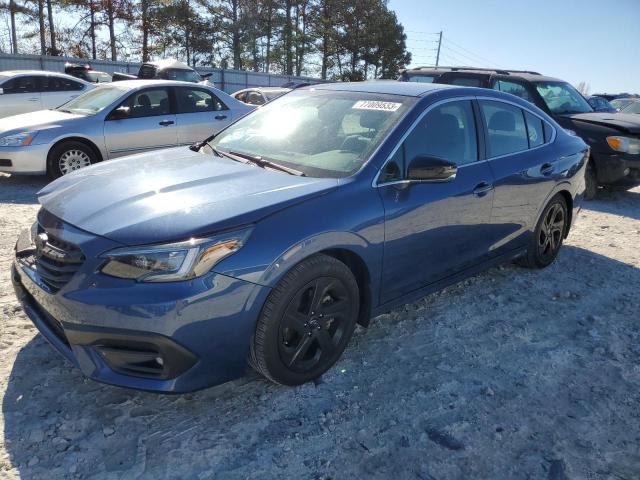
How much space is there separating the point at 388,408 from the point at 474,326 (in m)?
1.24

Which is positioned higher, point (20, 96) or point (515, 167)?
point (20, 96)

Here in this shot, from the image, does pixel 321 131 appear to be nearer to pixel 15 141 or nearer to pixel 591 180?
pixel 15 141

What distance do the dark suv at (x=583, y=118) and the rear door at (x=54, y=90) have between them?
7934 mm

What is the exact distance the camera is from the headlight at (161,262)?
2.32 m

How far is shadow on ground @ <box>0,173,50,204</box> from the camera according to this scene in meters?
6.64

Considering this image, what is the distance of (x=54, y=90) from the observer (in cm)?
1161

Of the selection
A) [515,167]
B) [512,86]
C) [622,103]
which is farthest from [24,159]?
[622,103]

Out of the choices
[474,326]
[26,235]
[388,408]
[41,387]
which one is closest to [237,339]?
[388,408]

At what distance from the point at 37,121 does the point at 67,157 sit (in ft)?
2.29

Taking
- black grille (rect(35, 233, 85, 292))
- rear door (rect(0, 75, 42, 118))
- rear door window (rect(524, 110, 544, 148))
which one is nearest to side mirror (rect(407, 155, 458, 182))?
rear door window (rect(524, 110, 544, 148))

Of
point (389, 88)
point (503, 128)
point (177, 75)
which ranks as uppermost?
point (177, 75)

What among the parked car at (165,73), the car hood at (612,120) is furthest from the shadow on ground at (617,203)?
the parked car at (165,73)

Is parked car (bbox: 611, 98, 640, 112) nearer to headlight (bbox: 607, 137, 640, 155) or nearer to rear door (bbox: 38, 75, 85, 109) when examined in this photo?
headlight (bbox: 607, 137, 640, 155)

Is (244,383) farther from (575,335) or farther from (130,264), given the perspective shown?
(575,335)
